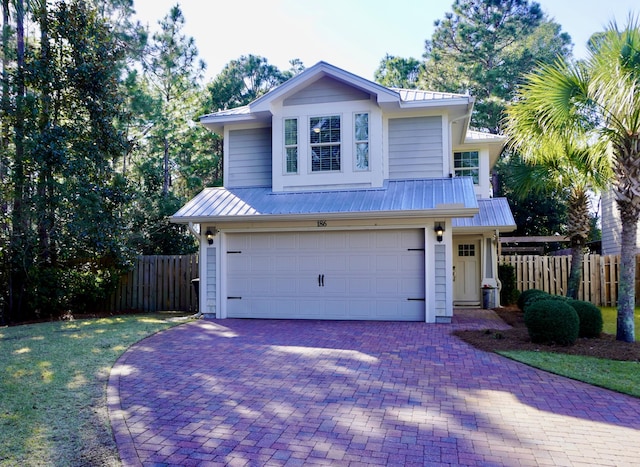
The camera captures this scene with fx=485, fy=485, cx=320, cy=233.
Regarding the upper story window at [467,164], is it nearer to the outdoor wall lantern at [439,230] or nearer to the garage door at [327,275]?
the outdoor wall lantern at [439,230]

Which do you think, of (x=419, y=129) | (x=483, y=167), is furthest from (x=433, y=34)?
(x=419, y=129)

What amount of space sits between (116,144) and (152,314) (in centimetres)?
481

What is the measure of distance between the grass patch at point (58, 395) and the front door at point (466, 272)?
9.09 metres

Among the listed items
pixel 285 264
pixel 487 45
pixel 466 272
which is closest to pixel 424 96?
pixel 285 264

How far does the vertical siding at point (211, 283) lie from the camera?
38.9 feet

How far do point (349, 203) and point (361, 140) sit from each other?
1.84 metres

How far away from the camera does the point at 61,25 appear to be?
12.5 meters

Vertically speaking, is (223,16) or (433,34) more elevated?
(433,34)

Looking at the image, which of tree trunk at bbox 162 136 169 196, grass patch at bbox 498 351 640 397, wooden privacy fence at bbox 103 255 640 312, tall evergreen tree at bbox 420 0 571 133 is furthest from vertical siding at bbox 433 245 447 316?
tall evergreen tree at bbox 420 0 571 133

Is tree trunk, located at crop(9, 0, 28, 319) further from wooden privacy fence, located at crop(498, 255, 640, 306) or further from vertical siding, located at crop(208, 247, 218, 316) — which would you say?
Answer: wooden privacy fence, located at crop(498, 255, 640, 306)

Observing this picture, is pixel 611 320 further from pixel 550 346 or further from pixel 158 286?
pixel 158 286

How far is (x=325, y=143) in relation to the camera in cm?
1202

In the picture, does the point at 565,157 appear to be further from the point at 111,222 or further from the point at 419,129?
the point at 111,222

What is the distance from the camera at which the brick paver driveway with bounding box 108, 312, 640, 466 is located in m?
3.97
